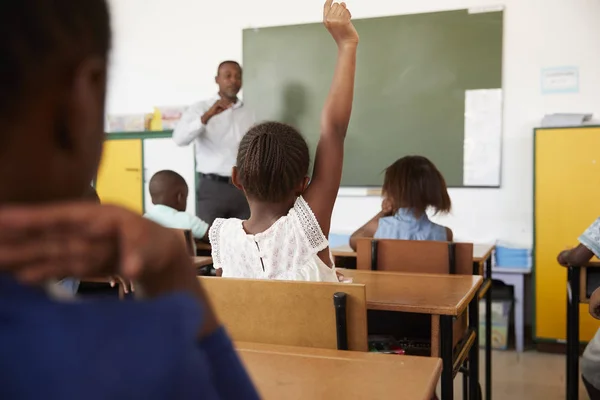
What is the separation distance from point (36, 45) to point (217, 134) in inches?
163

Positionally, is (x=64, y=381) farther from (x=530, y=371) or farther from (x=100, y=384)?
(x=530, y=371)

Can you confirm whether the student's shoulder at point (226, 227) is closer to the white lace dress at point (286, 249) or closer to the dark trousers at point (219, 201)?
the white lace dress at point (286, 249)

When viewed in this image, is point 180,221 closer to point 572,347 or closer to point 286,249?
point 286,249

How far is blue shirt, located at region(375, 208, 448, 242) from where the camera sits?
2.84m

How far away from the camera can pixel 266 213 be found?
1678mm

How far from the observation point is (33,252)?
13.9 inches

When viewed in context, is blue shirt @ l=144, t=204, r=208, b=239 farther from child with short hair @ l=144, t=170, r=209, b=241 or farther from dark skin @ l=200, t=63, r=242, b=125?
dark skin @ l=200, t=63, r=242, b=125

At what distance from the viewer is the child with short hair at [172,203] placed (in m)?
3.52

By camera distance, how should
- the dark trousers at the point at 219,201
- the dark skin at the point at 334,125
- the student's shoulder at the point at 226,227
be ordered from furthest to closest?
the dark trousers at the point at 219,201 → the student's shoulder at the point at 226,227 → the dark skin at the point at 334,125

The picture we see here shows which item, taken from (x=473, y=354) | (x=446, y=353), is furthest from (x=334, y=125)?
(x=473, y=354)

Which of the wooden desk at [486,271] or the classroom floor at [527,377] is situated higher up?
the wooden desk at [486,271]

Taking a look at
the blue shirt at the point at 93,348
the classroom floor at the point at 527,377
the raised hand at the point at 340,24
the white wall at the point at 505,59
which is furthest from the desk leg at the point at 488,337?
the blue shirt at the point at 93,348

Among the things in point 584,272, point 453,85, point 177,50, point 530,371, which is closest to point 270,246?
point 584,272

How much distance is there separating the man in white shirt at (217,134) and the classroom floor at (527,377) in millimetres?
2125
